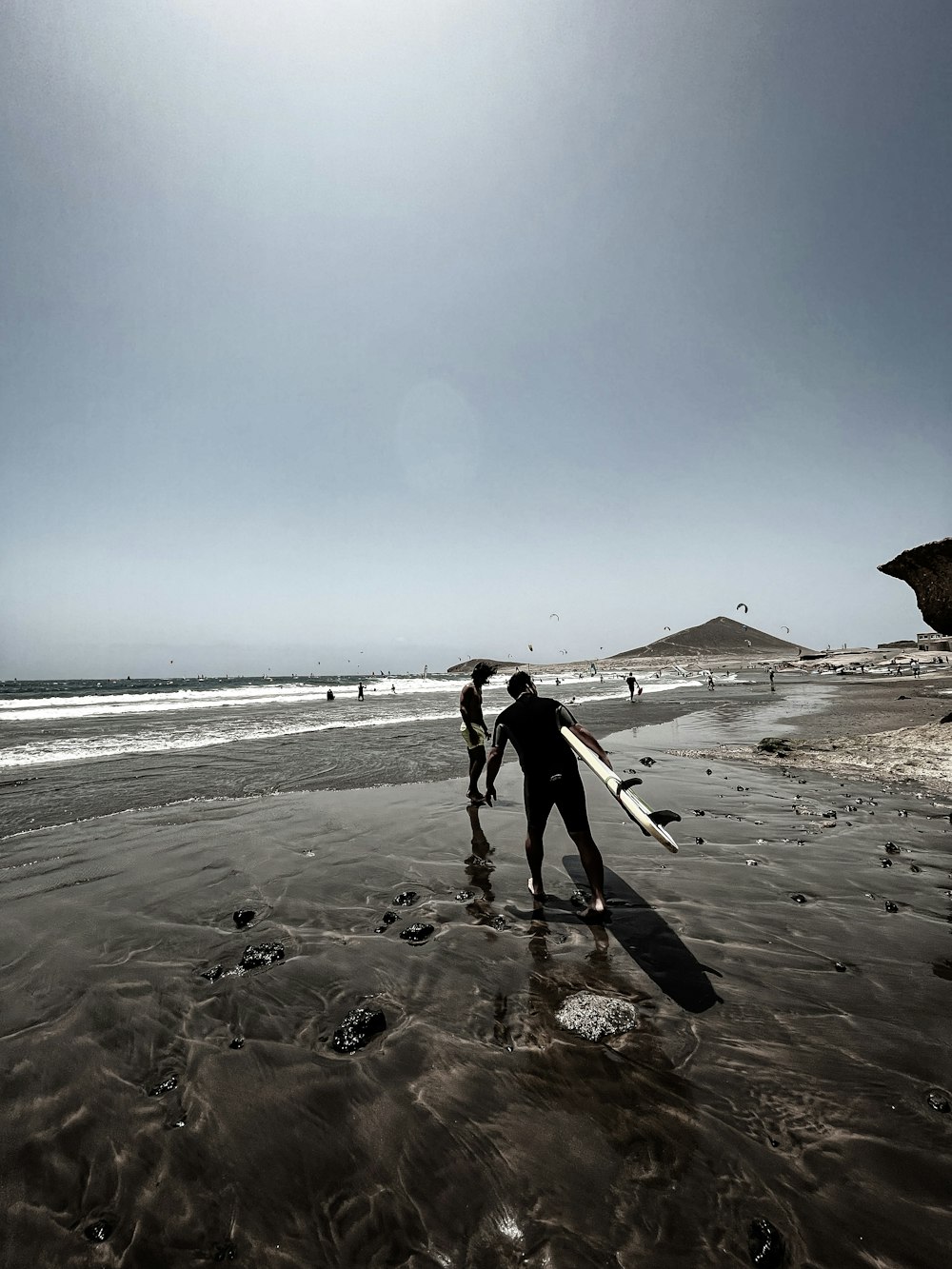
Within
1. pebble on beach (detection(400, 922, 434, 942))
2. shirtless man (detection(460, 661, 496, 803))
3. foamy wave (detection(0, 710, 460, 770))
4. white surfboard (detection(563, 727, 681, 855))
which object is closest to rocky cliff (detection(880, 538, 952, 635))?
shirtless man (detection(460, 661, 496, 803))

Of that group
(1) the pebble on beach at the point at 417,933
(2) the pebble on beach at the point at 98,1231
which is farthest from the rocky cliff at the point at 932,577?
(2) the pebble on beach at the point at 98,1231

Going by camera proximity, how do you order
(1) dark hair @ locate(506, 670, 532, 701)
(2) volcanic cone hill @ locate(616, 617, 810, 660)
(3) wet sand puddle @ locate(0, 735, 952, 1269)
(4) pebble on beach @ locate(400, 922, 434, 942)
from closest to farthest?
(3) wet sand puddle @ locate(0, 735, 952, 1269), (4) pebble on beach @ locate(400, 922, 434, 942), (1) dark hair @ locate(506, 670, 532, 701), (2) volcanic cone hill @ locate(616, 617, 810, 660)

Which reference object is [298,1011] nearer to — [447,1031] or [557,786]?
[447,1031]

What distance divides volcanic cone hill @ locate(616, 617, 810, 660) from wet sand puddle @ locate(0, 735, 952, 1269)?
131098 mm

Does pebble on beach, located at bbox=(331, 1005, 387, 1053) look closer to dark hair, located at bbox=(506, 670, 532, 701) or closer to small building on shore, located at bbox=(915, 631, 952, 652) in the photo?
dark hair, located at bbox=(506, 670, 532, 701)

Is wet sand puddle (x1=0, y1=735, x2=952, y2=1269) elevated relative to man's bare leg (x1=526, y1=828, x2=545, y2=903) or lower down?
lower down

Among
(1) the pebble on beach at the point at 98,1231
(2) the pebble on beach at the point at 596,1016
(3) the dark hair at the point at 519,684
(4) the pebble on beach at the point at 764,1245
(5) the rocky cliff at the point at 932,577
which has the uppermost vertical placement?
(5) the rocky cliff at the point at 932,577

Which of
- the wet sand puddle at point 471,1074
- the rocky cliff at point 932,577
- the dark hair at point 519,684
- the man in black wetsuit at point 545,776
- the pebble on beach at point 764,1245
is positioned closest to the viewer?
the pebble on beach at point 764,1245

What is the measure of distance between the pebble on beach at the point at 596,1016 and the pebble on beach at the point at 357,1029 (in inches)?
52.7

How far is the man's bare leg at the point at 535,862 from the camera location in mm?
5684

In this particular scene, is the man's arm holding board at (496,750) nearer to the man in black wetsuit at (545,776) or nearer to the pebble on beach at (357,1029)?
the man in black wetsuit at (545,776)

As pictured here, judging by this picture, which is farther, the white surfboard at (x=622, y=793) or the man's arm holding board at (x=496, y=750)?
the man's arm holding board at (x=496, y=750)

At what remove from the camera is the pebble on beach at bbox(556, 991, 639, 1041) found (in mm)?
3613

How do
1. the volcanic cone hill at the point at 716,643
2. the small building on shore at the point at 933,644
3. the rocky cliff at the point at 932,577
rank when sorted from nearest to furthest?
the rocky cliff at the point at 932,577 < the small building on shore at the point at 933,644 < the volcanic cone hill at the point at 716,643
